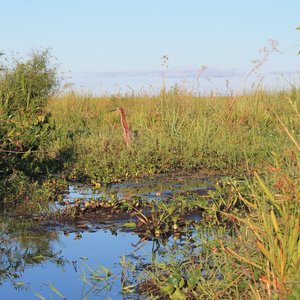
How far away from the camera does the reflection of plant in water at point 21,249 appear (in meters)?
5.16

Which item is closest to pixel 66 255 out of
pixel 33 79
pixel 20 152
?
pixel 20 152

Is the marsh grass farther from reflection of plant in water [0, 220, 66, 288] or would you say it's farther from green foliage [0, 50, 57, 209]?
reflection of plant in water [0, 220, 66, 288]

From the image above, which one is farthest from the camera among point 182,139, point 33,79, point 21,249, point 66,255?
point 33,79

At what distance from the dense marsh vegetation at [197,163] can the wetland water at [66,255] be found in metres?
0.34

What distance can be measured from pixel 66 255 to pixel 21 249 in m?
0.49

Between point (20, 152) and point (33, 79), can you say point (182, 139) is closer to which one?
point (20, 152)

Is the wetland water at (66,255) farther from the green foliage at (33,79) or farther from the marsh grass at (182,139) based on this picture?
the green foliage at (33,79)

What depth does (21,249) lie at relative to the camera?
5750mm

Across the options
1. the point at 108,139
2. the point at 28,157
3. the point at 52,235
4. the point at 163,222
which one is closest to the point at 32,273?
the point at 52,235

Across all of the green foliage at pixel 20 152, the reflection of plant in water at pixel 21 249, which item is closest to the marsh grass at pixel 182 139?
the green foliage at pixel 20 152

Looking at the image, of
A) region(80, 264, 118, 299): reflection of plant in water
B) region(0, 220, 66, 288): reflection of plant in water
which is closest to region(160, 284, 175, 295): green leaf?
region(80, 264, 118, 299): reflection of plant in water

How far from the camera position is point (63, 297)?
441 cm

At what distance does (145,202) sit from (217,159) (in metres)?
3.62

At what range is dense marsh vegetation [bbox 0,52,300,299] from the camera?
3.88 meters
